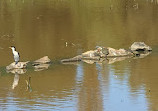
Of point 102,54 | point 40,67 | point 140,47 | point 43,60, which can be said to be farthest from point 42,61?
point 140,47

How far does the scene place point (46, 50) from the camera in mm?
23953

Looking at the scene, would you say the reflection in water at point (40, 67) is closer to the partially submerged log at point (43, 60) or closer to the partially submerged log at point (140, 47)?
the partially submerged log at point (43, 60)

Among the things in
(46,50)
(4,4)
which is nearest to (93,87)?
(46,50)

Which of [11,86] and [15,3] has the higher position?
[15,3]

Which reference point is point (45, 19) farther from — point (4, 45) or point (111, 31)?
point (4, 45)

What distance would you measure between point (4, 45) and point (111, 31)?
6934mm

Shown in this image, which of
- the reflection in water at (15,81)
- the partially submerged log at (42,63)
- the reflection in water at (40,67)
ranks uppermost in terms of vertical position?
the partially submerged log at (42,63)

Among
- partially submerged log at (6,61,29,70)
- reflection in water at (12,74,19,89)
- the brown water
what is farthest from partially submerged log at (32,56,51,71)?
reflection in water at (12,74,19,89)

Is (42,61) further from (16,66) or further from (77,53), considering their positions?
(77,53)

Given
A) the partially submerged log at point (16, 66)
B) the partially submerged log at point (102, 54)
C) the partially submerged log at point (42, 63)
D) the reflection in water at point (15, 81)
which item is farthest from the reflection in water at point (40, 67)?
the reflection in water at point (15, 81)

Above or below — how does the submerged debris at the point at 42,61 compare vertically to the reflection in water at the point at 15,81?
above

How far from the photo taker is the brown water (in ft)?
50.3

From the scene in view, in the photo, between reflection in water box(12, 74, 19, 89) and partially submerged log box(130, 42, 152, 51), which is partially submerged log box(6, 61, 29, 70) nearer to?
reflection in water box(12, 74, 19, 89)

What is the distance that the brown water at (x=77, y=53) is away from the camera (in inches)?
603
